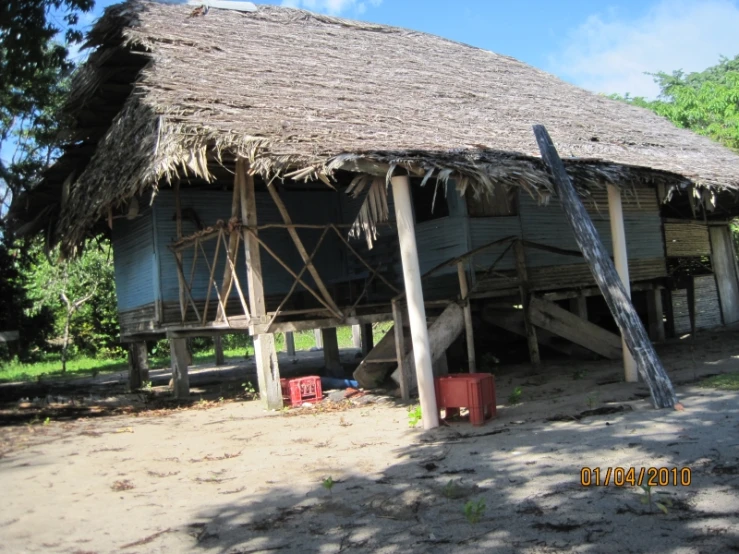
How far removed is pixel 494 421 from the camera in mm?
6180

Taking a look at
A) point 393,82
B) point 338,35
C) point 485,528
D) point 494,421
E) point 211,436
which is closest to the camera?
point 485,528

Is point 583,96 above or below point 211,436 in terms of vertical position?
above

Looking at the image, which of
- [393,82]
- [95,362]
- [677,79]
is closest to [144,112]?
[393,82]

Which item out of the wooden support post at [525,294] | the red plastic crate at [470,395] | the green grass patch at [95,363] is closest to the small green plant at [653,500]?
the red plastic crate at [470,395]

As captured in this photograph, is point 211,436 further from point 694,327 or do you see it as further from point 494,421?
point 694,327

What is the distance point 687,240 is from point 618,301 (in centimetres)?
751

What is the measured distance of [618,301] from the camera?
6.08 metres

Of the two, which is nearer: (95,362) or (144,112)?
(144,112)

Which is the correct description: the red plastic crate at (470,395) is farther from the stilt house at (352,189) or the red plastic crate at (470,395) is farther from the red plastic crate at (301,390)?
the red plastic crate at (301,390)

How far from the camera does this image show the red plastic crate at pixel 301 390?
8.28 m

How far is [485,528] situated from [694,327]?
10685mm

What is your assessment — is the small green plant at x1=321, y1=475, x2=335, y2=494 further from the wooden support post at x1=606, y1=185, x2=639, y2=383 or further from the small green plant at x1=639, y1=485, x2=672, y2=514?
the wooden support post at x1=606, y1=185, x2=639, y2=383

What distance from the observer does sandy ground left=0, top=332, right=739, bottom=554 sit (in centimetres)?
347

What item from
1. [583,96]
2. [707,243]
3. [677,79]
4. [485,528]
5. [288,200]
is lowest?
[485,528]
